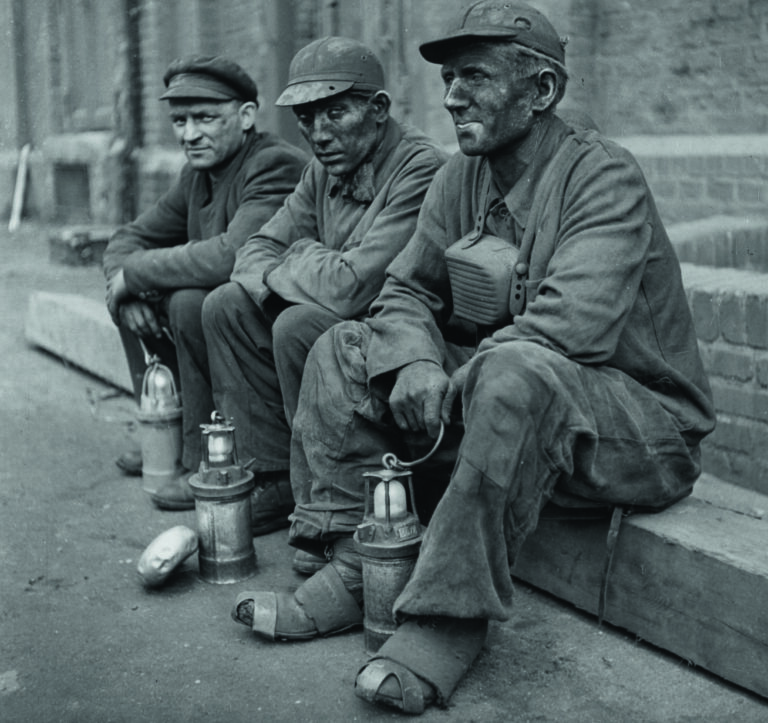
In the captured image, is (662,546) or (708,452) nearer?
(662,546)

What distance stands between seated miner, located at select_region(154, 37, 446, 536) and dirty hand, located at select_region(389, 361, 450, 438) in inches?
24.5

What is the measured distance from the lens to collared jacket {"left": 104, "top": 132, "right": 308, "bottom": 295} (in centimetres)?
441

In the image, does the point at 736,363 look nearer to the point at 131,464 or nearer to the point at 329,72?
the point at 329,72

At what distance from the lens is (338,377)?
3205 millimetres

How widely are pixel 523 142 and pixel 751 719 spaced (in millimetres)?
1604

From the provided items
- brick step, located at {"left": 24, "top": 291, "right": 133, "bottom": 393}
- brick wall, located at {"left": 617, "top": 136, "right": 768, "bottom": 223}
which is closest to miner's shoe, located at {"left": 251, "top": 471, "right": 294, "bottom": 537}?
brick step, located at {"left": 24, "top": 291, "right": 133, "bottom": 393}

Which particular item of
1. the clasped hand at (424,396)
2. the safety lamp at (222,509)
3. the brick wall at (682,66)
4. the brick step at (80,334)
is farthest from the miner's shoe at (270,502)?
the brick wall at (682,66)

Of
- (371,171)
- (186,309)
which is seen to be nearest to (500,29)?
(371,171)

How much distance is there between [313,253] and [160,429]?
3.72ft

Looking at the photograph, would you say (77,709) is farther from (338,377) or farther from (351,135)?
(351,135)

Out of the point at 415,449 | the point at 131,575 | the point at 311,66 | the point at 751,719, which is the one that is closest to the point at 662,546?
the point at 751,719

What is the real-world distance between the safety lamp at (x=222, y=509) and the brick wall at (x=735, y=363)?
189cm

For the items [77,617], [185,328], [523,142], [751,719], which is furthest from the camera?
[185,328]

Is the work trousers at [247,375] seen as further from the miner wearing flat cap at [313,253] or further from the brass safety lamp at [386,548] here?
the brass safety lamp at [386,548]
